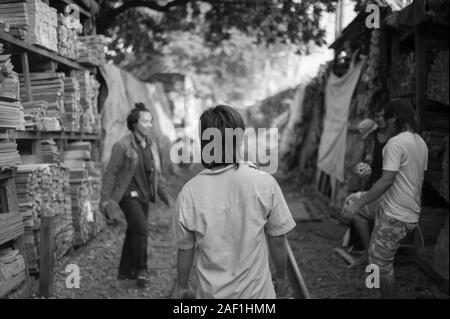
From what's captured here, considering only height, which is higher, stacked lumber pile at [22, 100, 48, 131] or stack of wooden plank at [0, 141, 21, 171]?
stacked lumber pile at [22, 100, 48, 131]

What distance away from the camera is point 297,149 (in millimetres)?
15836

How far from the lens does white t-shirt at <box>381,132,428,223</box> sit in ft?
12.9

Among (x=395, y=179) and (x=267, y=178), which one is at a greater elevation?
(x=267, y=178)

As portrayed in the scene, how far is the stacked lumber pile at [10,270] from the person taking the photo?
168 inches

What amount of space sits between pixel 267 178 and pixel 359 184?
4102 millimetres

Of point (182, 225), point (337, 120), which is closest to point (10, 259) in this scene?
point (182, 225)

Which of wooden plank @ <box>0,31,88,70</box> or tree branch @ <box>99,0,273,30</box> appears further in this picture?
tree branch @ <box>99,0,273,30</box>

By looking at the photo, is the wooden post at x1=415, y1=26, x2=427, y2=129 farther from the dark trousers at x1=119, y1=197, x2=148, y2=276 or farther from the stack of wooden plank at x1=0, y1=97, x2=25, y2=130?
the stack of wooden plank at x1=0, y1=97, x2=25, y2=130

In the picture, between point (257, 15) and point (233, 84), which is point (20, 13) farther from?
point (233, 84)

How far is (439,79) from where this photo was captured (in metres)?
5.55

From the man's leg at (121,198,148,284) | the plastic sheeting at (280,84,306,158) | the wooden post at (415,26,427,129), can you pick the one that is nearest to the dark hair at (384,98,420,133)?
the wooden post at (415,26,427,129)

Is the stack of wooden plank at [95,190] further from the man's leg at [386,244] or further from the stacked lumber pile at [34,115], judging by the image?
the man's leg at [386,244]

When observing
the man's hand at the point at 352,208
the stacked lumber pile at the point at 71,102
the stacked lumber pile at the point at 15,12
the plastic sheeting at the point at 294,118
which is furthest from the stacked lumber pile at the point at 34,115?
the plastic sheeting at the point at 294,118

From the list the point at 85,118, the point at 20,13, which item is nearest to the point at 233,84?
the point at 85,118
